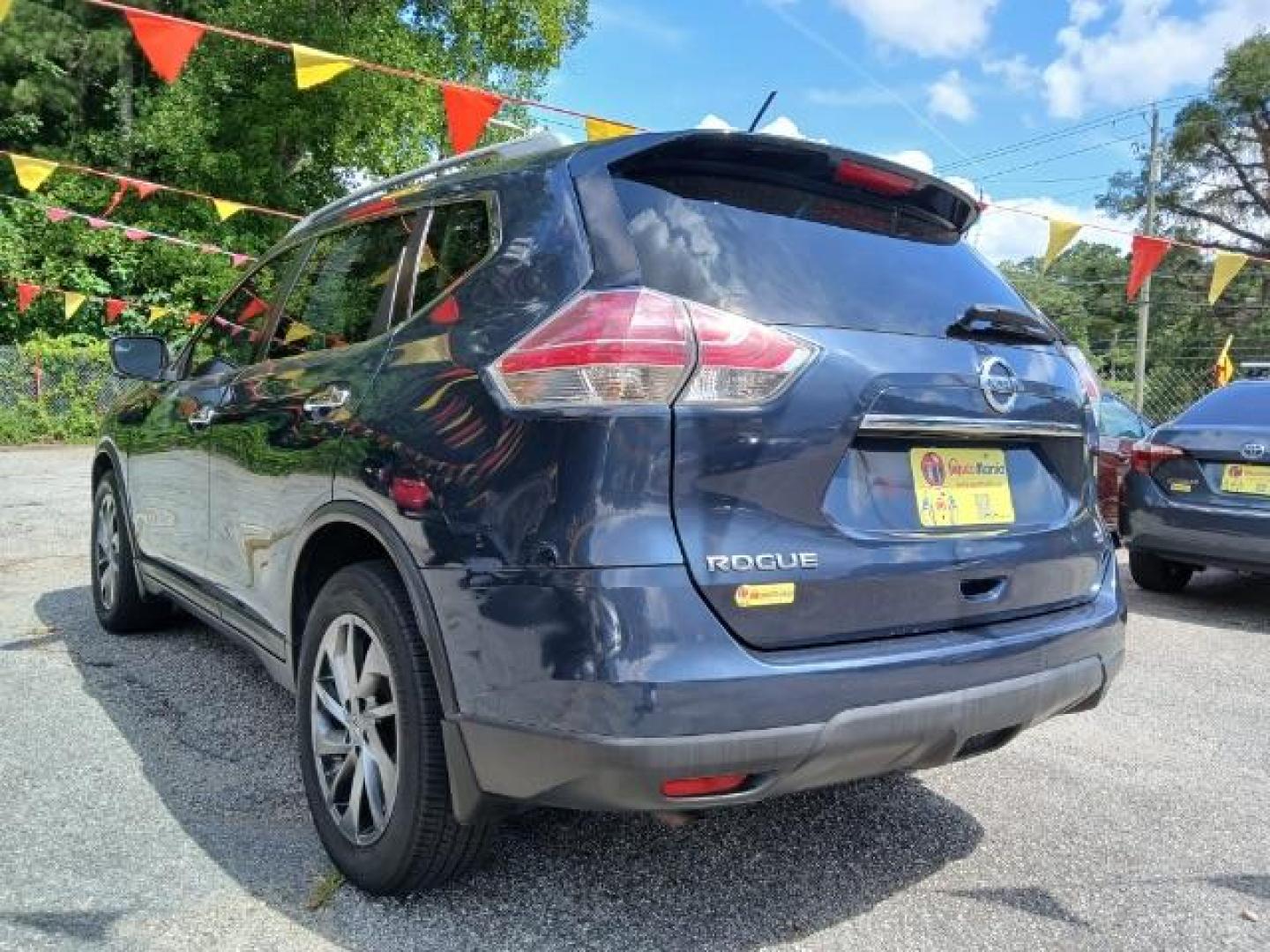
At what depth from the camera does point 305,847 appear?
2826mm

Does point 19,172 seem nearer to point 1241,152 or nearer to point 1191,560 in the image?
point 1191,560

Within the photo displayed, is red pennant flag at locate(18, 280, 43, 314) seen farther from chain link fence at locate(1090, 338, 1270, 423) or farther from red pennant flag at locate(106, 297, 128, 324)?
chain link fence at locate(1090, 338, 1270, 423)

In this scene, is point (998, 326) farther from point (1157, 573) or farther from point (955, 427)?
point (1157, 573)

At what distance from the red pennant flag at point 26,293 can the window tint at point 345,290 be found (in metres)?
16.8

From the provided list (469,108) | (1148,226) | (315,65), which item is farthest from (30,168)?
(1148,226)

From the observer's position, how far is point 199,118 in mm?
20531

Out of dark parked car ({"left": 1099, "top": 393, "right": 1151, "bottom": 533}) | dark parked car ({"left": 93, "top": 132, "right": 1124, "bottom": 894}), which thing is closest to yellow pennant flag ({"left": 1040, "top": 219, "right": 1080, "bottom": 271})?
dark parked car ({"left": 1099, "top": 393, "right": 1151, "bottom": 533})

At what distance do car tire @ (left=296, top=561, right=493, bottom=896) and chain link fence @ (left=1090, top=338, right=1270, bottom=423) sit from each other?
1570 centimetres

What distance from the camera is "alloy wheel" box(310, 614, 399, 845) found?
2486 millimetres

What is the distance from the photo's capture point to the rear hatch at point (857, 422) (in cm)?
208

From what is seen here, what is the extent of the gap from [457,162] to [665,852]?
2043 millimetres

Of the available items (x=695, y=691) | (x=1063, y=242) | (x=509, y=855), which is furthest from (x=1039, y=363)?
(x=1063, y=242)

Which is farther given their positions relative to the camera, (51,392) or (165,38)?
(51,392)

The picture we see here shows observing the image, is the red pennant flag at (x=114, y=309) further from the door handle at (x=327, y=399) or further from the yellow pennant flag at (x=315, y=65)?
the door handle at (x=327, y=399)
